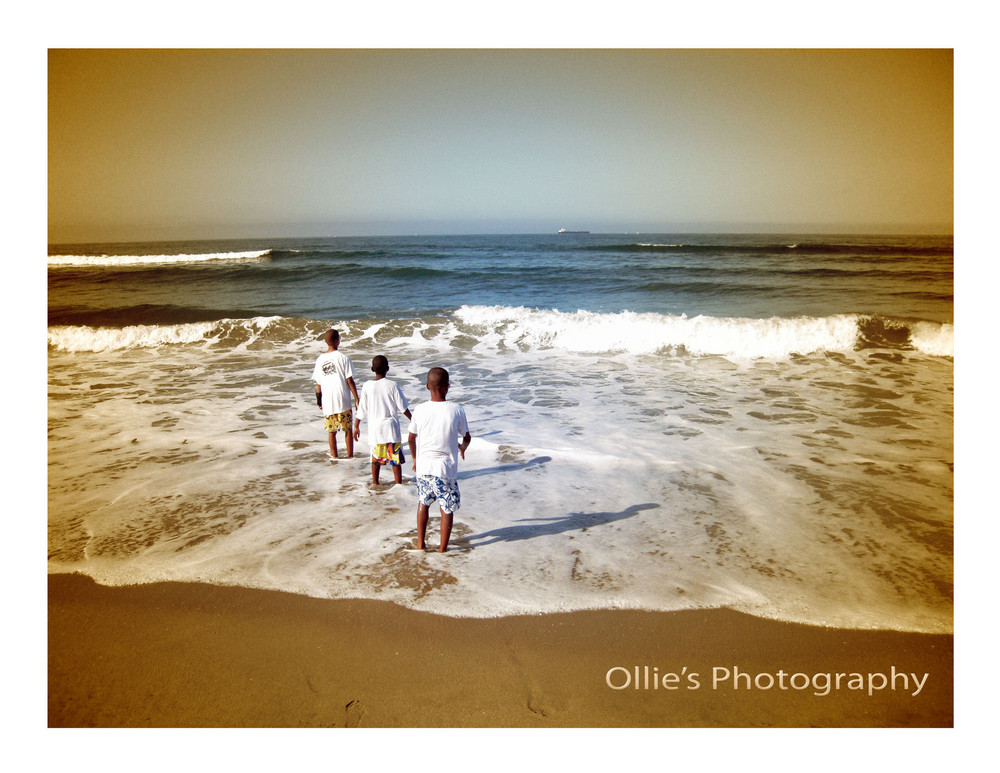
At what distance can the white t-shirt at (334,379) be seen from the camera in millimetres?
6078

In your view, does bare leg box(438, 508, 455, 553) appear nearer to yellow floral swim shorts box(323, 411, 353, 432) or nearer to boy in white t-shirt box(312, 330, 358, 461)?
boy in white t-shirt box(312, 330, 358, 461)

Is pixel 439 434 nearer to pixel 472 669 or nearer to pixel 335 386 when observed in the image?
pixel 472 669

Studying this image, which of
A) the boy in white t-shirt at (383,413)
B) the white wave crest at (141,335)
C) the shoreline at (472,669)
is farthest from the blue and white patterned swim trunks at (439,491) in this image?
the white wave crest at (141,335)

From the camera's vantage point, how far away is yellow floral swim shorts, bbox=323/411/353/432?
625 centimetres

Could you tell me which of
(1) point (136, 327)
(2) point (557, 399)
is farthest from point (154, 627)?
(1) point (136, 327)

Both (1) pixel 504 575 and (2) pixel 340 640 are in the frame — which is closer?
(2) pixel 340 640

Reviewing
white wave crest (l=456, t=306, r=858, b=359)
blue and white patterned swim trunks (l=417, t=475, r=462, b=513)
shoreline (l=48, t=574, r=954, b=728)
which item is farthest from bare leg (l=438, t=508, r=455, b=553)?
white wave crest (l=456, t=306, r=858, b=359)

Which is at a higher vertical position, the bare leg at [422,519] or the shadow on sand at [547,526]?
the bare leg at [422,519]

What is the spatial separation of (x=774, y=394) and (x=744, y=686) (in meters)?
7.04

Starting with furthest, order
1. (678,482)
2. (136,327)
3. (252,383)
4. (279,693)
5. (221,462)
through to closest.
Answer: (136,327) < (252,383) < (221,462) < (678,482) < (279,693)

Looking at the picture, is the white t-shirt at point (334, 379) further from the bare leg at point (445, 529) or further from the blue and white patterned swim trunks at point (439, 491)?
the bare leg at point (445, 529)

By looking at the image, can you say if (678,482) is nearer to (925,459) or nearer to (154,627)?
(925,459)

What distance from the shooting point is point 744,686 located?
3229 millimetres

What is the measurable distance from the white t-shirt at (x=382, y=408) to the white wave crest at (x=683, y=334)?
27.7ft
